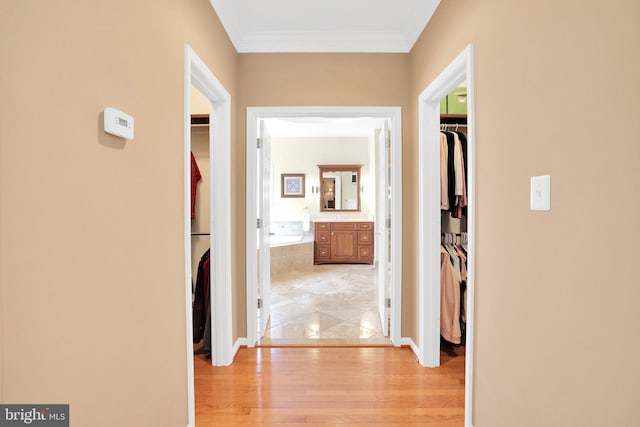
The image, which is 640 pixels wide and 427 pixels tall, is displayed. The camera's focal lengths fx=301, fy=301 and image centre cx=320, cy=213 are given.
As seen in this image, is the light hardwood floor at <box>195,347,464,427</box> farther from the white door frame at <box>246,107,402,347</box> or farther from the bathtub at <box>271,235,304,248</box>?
the bathtub at <box>271,235,304,248</box>

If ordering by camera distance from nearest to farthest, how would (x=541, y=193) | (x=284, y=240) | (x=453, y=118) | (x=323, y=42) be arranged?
(x=541, y=193)
(x=323, y=42)
(x=453, y=118)
(x=284, y=240)

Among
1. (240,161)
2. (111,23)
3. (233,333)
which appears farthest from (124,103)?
(233,333)

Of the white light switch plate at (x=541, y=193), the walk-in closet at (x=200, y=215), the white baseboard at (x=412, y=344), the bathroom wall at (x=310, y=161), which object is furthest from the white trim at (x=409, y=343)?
the bathroom wall at (x=310, y=161)

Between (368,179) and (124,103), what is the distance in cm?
556

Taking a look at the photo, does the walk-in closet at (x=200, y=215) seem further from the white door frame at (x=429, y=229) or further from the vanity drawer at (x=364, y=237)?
the vanity drawer at (x=364, y=237)

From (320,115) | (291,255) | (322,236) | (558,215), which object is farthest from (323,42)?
(322,236)

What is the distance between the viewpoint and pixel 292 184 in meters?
6.39

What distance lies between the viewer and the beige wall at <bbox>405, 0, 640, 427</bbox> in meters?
0.77

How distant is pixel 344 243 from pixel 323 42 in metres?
4.05

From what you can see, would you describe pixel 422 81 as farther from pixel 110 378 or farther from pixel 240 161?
pixel 110 378

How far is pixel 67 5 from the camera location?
0.82 metres

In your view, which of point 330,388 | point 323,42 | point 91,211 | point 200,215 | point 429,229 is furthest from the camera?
point 200,215

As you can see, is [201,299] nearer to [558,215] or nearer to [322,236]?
[558,215]

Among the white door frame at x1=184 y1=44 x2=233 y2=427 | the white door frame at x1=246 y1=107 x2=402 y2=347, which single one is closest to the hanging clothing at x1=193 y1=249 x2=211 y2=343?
the white door frame at x1=184 y1=44 x2=233 y2=427
